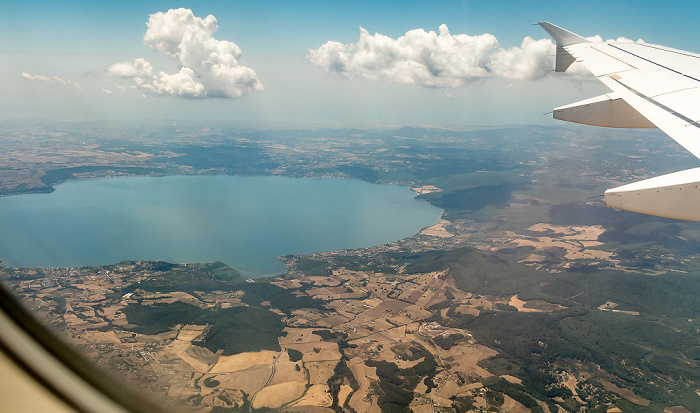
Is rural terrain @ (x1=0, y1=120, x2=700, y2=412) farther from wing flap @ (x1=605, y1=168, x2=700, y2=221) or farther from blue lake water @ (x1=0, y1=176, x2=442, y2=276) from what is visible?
blue lake water @ (x1=0, y1=176, x2=442, y2=276)

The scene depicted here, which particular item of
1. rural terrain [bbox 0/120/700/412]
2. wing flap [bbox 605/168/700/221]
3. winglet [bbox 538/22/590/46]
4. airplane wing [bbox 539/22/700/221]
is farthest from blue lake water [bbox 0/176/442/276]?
wing flap [bbox 605/168/700/221]

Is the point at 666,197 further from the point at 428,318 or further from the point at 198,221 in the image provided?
the point at 198,221

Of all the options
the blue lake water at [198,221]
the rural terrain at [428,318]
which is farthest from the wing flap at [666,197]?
Answer: the blue lake water at [198,221]

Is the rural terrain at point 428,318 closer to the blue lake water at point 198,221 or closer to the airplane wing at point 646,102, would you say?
the airplane wing at point 646,102

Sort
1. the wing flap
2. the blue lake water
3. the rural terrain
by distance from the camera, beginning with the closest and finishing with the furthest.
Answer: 1. the wing flap
2. the rural terrain
3. the blue lake water

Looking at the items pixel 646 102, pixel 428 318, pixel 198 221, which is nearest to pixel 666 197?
pixel 646 102

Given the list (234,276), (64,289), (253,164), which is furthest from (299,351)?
(253,164)

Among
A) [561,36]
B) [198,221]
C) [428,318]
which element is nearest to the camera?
[561,36]
